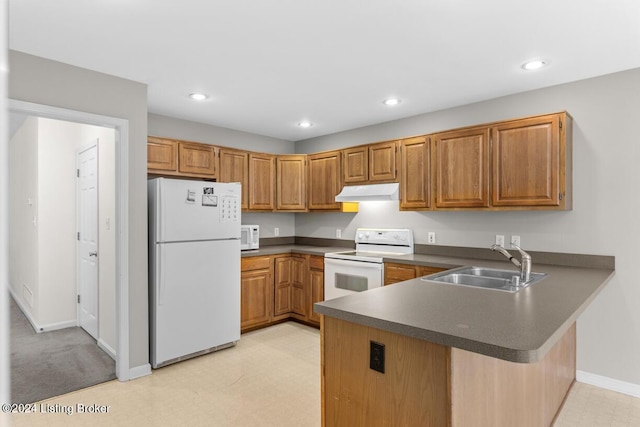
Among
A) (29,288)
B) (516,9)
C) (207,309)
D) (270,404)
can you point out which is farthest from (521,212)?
Answer: (29,288)

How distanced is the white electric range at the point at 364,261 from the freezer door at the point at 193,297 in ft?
3.45

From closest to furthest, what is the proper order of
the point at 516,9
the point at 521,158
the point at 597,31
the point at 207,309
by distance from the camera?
the point at 516,9 → the point at 597,31 → the point at 521,158 → the point at 207,309

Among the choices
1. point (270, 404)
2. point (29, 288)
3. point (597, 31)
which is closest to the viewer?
point (597, 31)

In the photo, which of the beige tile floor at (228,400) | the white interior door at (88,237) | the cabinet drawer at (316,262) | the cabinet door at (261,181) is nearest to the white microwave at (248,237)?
the cabinet door at (261,181)

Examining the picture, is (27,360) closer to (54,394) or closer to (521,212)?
(54,394)

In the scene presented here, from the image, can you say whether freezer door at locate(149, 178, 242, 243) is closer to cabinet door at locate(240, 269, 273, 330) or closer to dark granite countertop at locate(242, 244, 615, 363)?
cabinet door at locate(240, 269, 273, 330)

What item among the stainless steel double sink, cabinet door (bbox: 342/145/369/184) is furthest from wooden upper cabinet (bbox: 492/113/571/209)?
cabinet door (bbox: 342/145/369/184)

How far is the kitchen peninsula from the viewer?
4.42 feet

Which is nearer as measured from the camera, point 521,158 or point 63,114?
point 63,114

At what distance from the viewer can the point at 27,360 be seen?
341cm

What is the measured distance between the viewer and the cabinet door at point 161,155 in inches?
148

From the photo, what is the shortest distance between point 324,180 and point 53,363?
3.40 meters

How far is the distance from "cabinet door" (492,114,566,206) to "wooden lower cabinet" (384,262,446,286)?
85 cm

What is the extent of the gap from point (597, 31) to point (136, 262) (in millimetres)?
3745
